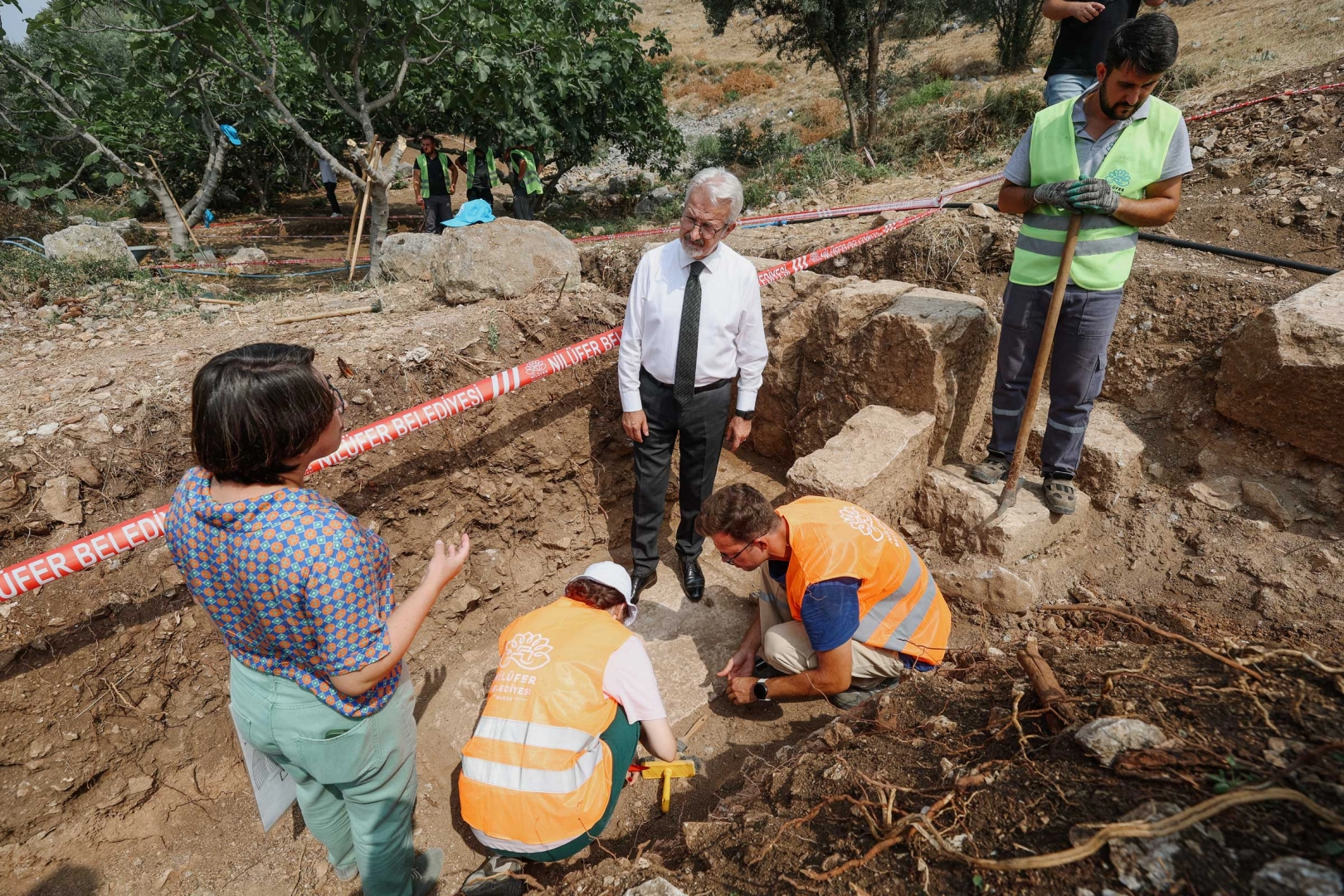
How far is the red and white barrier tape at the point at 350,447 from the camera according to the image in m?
2.40

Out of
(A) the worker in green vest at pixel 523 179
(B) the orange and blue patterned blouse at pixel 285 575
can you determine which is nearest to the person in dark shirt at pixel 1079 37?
(B) the orange and blue patterned blouse at pixel 285 575

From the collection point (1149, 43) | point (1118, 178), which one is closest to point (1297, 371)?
point (1118, 178)

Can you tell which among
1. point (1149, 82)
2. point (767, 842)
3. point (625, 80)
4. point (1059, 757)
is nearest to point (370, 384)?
point (767, 842)

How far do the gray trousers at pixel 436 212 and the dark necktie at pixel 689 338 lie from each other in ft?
28.1

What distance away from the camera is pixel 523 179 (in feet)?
38.1

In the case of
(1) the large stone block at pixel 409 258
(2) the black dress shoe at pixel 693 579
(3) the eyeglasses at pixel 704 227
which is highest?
(3) the eyeglasses at pixel 704 227

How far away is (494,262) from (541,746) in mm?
3917

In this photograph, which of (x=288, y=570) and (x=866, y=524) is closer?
(x=288, y=570)

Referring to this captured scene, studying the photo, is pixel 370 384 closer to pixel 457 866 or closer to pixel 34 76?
pixel 457 866

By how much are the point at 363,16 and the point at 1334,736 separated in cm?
681

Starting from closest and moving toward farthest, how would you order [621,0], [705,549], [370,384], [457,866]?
[457,866], [370,384], [705,549], [621,0]

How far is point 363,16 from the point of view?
5.01m

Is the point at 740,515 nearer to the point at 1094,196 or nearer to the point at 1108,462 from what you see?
the point at 1094,196

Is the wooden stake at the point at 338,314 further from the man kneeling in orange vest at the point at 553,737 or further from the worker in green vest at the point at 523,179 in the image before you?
the worker in green vest at the point at 523,179
